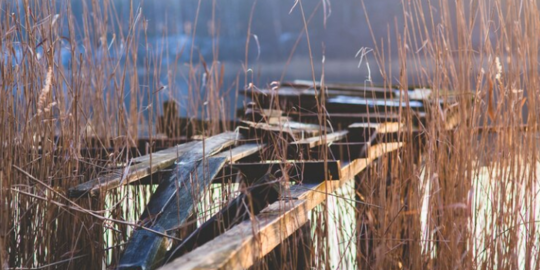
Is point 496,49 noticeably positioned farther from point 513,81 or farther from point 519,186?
point 519,186

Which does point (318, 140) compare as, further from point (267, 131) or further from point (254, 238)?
point (254, 238)

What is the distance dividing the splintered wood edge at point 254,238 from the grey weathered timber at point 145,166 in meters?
0.25

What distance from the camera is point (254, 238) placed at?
1439 mm

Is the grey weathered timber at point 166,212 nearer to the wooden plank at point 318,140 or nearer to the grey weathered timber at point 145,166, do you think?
the grey weathered timber at point 145,166

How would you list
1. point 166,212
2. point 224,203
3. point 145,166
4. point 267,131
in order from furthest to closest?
point 267,131, point 145,166, point 224,203, point 166,212

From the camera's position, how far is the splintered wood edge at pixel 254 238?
1.29m

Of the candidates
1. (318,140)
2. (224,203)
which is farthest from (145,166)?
(318,140)

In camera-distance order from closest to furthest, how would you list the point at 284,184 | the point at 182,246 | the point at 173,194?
1. the point at 182,246
2. the point at 284,184
3. the point at 173,194

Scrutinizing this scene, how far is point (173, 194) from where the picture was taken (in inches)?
76.6

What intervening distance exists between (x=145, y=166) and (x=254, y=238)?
0.81 m

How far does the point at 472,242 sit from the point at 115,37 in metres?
1.43

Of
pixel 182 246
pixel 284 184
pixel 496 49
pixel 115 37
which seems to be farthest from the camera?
pixel 115 37

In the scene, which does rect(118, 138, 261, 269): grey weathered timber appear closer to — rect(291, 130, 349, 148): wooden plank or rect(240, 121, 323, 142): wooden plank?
rect(291, 130, 349, 148): wooden plank

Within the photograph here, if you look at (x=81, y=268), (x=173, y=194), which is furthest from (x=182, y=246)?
(x=81, y=268)
